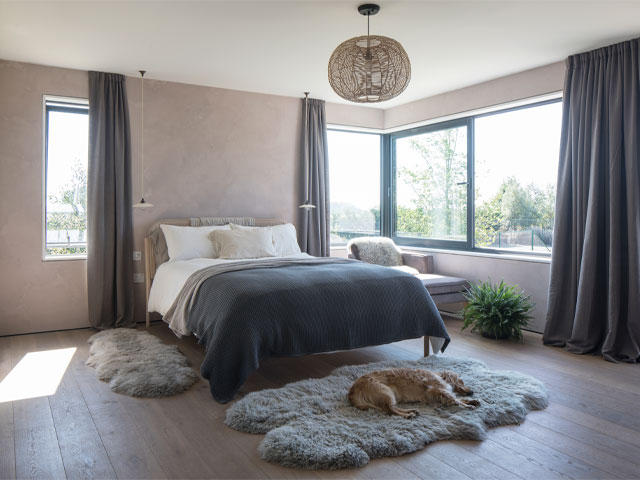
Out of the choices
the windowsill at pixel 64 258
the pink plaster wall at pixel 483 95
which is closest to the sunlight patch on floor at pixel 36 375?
the windowsill at pixel 64 258

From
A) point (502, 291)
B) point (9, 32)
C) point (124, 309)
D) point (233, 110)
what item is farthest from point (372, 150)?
point (9, 32)

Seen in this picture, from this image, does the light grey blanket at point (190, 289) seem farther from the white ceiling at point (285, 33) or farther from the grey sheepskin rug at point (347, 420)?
the white ceiling at point (285, 33)

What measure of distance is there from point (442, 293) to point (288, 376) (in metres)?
2.26

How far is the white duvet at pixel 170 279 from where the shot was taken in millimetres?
3896

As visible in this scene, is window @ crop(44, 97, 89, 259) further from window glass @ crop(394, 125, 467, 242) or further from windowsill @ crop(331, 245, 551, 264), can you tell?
window glass @ crop(394, 125, 467, 242)

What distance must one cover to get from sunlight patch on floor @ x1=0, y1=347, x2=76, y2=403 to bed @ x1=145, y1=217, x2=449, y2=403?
2.73ft

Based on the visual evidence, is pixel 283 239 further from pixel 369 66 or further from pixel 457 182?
pixel 369 66

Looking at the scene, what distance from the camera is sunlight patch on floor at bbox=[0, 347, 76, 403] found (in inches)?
119

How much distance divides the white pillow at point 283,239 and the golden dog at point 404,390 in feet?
7.76

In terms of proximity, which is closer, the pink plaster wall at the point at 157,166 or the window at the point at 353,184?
the pink plaster wall at the point at 157,166

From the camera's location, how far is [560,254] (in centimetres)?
420

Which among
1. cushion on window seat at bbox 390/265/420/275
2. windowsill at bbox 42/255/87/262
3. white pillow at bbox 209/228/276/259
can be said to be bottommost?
cushion on window seat at bbox 390/265/420/275

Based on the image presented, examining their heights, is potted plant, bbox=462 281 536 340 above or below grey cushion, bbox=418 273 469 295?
below

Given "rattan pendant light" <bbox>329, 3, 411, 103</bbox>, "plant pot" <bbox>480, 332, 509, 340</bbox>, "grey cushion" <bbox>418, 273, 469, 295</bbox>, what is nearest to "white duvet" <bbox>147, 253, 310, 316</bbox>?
"grey cushion" <bbox>418, 273, 469, 295</bbox>
